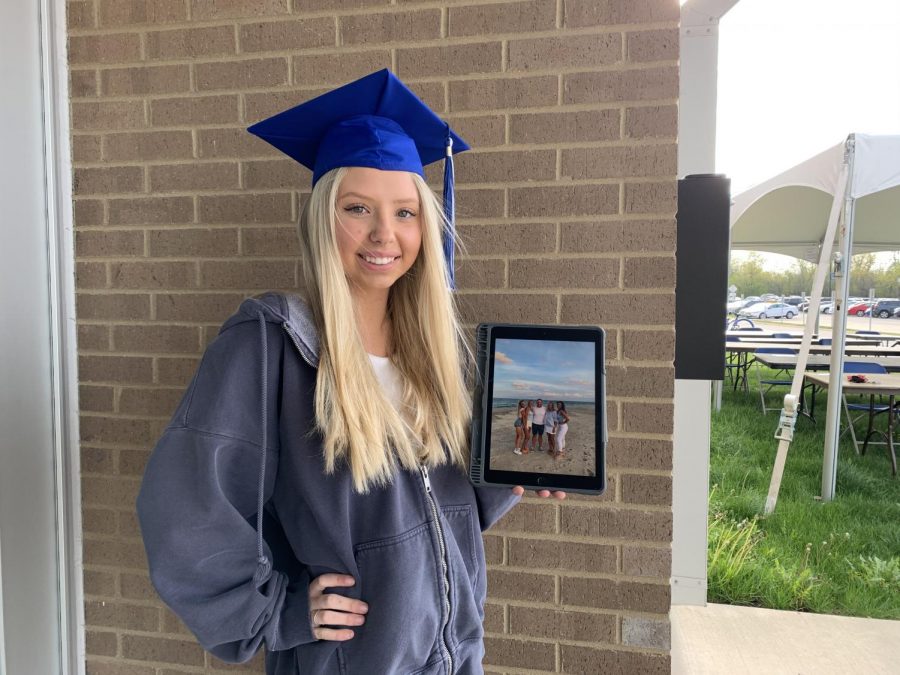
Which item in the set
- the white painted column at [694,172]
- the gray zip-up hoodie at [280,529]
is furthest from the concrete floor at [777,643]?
the gray zip-up hoodie at [280,529]

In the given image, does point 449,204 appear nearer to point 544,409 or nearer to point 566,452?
point 544,409

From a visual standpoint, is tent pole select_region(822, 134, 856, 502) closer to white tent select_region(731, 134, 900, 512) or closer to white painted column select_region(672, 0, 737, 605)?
white tent select_region(731, 134, 900, 512)

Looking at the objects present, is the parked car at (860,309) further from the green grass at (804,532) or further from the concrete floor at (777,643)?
the concrete floor at (777,643)

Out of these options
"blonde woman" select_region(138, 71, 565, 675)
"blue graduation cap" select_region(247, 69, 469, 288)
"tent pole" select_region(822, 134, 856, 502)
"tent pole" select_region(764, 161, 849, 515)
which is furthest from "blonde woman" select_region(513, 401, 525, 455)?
"tent pole" select_region(822, 134, 856, 502)

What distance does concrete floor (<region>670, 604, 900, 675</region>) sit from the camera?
2898mm

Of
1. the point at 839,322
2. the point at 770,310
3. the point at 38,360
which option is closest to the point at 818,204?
the point at 839,322

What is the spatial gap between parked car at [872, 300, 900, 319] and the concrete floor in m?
6.66

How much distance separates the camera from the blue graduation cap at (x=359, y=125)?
1332mm

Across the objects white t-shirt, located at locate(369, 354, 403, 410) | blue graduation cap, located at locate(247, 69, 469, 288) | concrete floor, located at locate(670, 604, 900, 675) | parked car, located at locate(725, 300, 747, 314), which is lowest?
concrete floor, located at locate(670, 604, 900, 675)

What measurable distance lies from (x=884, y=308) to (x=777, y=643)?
755cm

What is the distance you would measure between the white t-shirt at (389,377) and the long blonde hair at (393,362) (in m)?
0.01

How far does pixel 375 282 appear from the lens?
1.40 metres

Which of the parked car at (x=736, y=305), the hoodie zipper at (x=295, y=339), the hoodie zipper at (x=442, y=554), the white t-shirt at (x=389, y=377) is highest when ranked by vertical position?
the parked car at (x=736, y=305)

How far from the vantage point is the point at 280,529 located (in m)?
1.47
